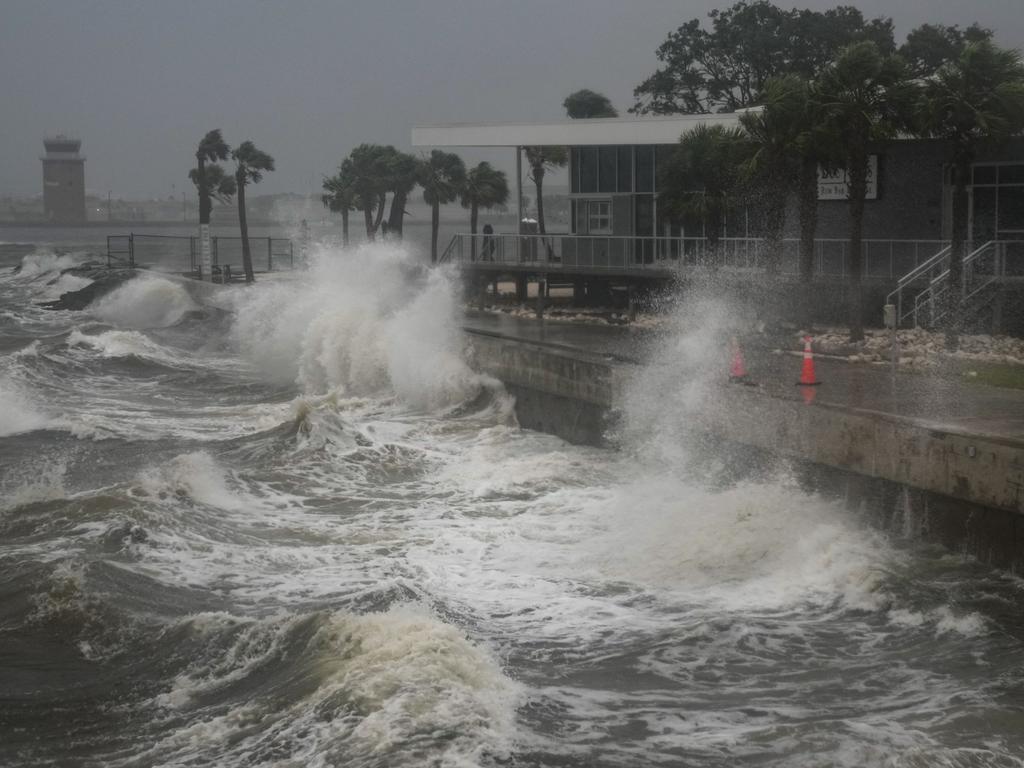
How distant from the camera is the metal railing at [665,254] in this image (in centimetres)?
2533

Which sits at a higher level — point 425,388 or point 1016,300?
point 1016,300

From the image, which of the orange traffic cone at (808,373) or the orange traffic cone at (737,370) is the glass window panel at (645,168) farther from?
the orange traffic cone at (808,373)

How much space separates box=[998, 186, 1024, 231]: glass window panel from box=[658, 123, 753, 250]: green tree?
5.01 meters

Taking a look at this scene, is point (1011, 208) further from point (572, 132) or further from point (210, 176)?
point (210, 176)

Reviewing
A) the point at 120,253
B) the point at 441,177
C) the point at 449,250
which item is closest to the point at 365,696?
the point at 449,250

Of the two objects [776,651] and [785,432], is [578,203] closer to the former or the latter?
[785,432]

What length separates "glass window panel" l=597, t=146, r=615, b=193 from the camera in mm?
33188

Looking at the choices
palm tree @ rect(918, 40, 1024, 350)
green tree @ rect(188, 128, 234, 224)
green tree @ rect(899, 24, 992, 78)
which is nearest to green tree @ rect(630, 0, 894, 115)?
green tree @ rect(899, 24, 992, 78)

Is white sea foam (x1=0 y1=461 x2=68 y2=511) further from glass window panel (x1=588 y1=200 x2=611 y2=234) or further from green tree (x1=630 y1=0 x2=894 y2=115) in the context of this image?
green tree (x1=630 y1=0 x2=894 y2=115)

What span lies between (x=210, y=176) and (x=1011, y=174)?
42485 mm

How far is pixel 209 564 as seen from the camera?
12.7m

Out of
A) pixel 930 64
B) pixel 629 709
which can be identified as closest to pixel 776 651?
pixel 629 709

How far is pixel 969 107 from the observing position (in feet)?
65.8

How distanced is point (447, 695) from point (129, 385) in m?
21.7
